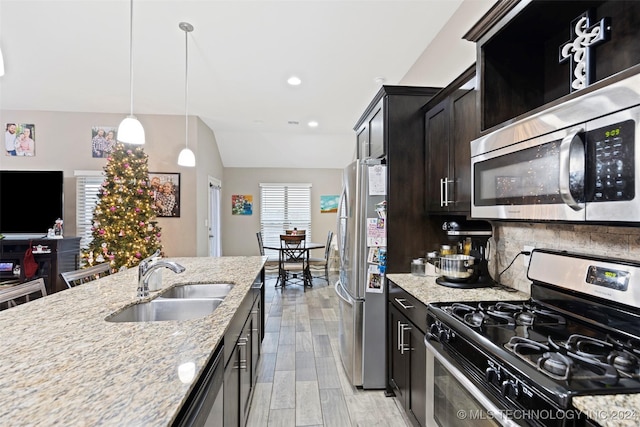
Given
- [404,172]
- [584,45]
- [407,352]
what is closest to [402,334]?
[407,352]

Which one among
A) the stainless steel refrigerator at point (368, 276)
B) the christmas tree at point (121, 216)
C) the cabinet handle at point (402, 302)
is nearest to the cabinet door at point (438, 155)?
the stainless steel refrigerator at point (368, 276)

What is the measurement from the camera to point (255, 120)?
5.60 metres

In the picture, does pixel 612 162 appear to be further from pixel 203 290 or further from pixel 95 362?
pixel 203 290

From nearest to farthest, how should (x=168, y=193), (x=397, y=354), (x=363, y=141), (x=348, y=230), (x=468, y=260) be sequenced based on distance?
(x=468, y=260), (x=397, y=354), (x=348, y=230), (x=363, y=141), (x=168, y=193)

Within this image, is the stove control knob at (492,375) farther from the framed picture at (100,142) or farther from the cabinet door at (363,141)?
the framed picture at (100,142)

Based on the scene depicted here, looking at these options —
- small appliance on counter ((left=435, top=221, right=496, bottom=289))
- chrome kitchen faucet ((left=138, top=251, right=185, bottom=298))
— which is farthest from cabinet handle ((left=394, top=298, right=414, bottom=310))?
chrome kitchen faucet ((left=138, top=251, right=185, bottom=298))

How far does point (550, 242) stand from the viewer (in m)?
1.71

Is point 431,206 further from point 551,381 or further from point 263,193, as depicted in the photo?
point 263,193

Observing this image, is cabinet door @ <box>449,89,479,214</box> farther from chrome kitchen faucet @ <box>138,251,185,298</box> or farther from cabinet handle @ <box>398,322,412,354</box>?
chrome kitchen faucet @ <box>138,251,185,298</box>

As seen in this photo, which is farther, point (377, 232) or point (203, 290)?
point (377, 232)

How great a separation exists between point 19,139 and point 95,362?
19.5 feet

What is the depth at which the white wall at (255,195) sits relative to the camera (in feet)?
25.0

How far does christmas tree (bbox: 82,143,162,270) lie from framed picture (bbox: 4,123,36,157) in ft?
5.71

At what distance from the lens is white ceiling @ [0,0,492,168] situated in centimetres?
270
